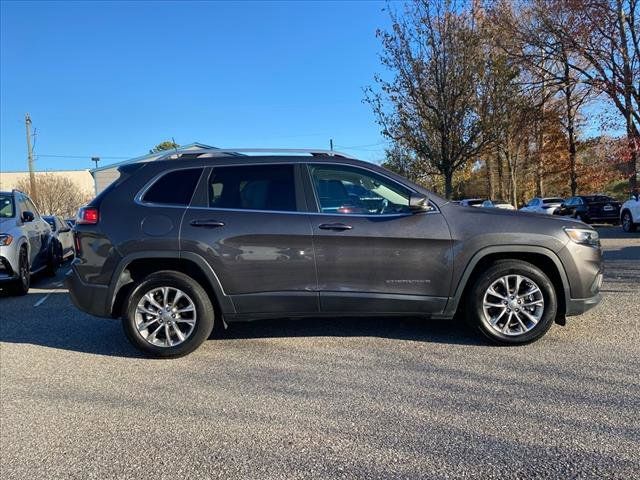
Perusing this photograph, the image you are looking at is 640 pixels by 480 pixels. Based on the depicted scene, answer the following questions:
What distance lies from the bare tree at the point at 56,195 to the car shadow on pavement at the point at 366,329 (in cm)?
3957

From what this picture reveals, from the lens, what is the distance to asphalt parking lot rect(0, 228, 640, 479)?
3.03 metres

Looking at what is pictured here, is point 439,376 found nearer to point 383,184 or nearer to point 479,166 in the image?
point 383,184

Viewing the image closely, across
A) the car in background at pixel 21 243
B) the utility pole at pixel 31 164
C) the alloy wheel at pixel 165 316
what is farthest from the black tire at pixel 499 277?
the utility pole at pixel 31 164

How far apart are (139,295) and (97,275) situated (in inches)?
17.6

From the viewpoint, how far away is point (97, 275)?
5.00m

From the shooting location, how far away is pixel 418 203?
477 centimetres

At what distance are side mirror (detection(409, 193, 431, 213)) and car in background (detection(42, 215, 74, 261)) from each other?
9.34 m

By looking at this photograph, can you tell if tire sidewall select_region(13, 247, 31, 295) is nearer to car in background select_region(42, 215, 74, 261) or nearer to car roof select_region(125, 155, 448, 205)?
car in background select_region(42, 215, 74, 261)

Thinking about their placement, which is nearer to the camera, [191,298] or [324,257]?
[324,257]

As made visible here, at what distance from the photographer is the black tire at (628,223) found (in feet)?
55.2

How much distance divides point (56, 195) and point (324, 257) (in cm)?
4312

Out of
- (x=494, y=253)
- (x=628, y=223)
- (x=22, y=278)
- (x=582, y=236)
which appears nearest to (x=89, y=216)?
(x=494, y=253)

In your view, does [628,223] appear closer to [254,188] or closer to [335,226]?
[335,226]

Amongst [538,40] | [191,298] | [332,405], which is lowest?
[332,405]
